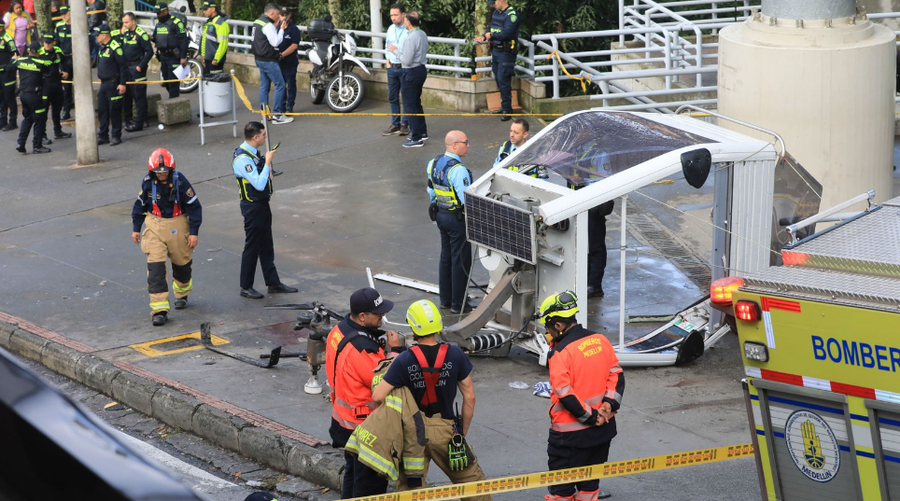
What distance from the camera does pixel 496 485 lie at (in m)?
6.14

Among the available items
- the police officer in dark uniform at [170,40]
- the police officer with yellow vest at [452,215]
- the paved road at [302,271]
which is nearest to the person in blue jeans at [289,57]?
the paved road at [302,271]

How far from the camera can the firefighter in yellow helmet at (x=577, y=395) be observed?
6195mm

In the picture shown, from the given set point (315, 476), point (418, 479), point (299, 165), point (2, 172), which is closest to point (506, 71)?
point (299, 165)

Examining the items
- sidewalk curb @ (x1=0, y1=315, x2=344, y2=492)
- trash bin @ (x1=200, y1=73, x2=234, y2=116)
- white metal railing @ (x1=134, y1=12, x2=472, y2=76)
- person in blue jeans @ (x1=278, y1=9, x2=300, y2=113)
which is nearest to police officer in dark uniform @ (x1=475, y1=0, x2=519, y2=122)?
white metal railing @ (x1=134, y1=12, x2=472, y2=76)

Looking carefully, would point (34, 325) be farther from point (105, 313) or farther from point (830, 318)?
point (830, 318)

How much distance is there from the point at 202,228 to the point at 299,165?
→ 2928 millimetres

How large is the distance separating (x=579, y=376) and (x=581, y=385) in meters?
0.05

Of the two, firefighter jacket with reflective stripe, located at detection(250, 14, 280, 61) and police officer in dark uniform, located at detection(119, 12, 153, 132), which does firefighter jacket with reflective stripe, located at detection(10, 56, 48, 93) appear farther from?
firefighter jacket with reflective stripe, located at detection(250, 14, 280, 61)

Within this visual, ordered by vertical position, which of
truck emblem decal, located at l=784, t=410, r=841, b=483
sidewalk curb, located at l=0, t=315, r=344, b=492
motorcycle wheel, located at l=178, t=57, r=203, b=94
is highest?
motorcycle wheel, located at l=178, t=57, r=203, b=94

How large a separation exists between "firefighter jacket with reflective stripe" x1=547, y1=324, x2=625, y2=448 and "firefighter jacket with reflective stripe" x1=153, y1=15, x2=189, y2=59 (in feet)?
48.7

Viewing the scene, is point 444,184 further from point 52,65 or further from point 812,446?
point 52,65

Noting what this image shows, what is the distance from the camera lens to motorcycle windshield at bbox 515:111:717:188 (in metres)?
9.30

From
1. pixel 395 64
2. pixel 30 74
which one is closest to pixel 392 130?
pixel 395 64

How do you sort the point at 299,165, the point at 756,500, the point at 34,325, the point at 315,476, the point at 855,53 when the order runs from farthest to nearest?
the point at 299,165 → the point at 855,53 → the point at 34,325 → the point at 315,476 → the point at 756,500
